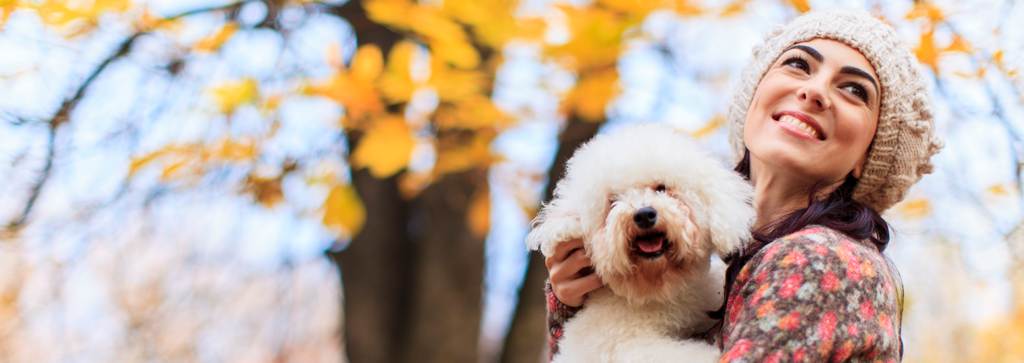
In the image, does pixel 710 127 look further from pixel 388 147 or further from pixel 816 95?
pixel 388 147

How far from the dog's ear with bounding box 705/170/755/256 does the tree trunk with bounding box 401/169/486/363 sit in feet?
8.44

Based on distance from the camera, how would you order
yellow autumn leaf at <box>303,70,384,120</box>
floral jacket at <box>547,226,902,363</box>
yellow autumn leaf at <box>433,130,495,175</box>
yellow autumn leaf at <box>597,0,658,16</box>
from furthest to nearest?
yellow autumn leaf at <box>433,130,495,175</box> → yellow autumn leaf at <box>303,70,384,120</box> → yellow autumn leaf at <box>597,0,658,16</box> → floral jacket at <box>547,226,902,363</box>

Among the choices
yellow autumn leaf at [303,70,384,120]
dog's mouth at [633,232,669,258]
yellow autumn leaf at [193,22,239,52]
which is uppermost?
dog's mouth at [633,232,669,258]

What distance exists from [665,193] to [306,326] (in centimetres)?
509

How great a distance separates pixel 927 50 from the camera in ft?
9.54

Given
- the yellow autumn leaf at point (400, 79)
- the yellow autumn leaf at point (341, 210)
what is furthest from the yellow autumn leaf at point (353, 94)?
the yellow autumn leaf at point (341, 210)

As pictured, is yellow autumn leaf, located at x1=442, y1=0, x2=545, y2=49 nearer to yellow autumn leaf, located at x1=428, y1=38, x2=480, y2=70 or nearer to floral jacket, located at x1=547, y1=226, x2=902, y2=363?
yellow autumn leaf, located at x1=428, y1=38, x2=480, y2=70

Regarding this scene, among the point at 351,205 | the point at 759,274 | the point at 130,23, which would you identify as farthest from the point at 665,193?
the point at 130,23

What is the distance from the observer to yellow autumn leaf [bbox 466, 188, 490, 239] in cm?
378

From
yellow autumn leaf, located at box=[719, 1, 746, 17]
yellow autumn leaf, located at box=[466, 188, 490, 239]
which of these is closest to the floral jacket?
yellow autumn leaf, located at box=[719, 1, 746, 17]

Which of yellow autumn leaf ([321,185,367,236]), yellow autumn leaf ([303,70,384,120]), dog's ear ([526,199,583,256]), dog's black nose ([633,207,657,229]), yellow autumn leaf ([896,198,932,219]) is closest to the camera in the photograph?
dog's black nose ([633,207,657,229])

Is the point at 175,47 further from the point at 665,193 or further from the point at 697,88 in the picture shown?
the point at 697,88

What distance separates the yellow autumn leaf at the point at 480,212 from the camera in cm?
378

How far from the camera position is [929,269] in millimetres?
4633
